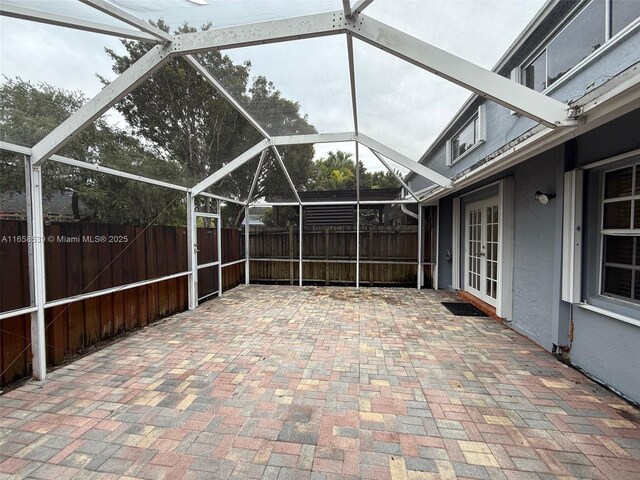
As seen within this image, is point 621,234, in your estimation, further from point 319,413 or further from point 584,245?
point 319,413

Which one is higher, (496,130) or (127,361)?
(496,130)

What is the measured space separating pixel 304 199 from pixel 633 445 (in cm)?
691

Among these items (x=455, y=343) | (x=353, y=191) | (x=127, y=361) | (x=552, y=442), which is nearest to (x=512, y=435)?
(x=552, y=442)

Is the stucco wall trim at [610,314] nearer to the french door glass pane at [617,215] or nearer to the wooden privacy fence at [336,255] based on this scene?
the french door glass pane at [617,215]

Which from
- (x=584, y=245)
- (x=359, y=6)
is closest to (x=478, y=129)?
(x=584, y=245)

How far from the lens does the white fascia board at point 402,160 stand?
5.07 m

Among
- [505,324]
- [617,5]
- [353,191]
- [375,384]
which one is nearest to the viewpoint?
[617,5]

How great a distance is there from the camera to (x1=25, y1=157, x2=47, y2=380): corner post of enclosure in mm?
2590

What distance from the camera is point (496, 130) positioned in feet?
14.8

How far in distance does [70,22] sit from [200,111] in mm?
1627

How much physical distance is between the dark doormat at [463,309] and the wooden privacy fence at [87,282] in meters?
4.90

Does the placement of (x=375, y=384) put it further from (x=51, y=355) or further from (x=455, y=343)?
(x=51, y=355)

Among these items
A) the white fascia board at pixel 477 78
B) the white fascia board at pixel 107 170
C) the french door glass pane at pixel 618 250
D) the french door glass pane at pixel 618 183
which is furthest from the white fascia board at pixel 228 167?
the french door glass pane at pixel 618 250

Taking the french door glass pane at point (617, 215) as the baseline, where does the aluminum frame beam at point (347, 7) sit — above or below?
above
